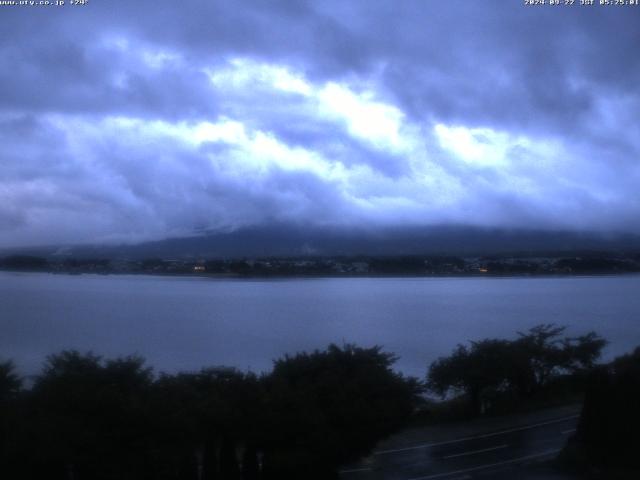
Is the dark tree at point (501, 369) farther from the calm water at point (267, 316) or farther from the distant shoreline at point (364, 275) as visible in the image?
the distant shoreline at point (364, 275)

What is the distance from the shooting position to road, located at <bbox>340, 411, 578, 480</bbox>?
12.7 meters

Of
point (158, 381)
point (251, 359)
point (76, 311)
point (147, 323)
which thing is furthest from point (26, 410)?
point (76, 311)

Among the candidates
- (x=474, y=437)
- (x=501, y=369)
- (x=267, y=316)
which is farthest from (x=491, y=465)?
(x=267, y=316)

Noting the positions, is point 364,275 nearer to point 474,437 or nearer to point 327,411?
point 474,437

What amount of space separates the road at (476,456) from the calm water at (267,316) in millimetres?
7125

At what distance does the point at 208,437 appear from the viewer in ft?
38.4

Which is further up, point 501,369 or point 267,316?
point 267,316

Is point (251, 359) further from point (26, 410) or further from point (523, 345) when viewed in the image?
point (26, 410)

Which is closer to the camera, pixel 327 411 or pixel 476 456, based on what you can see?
pixel 327 411

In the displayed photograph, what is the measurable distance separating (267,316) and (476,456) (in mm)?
24683

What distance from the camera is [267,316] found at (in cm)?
3834

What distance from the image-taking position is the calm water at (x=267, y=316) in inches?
1052

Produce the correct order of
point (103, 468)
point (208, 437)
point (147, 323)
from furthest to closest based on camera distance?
point (147, 323), point (208, 437), point (103, 468)

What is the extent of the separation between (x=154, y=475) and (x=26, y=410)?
2060mm
